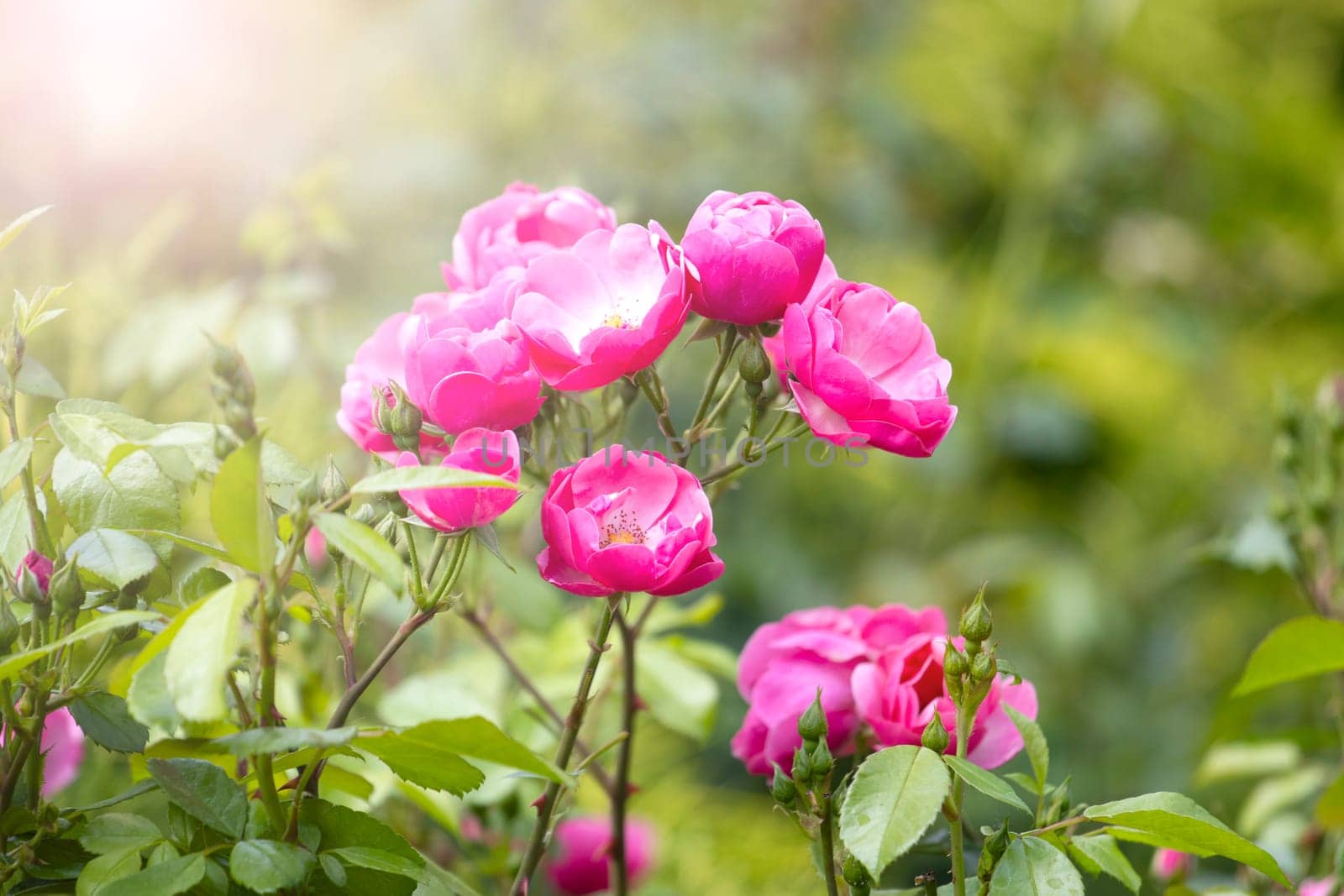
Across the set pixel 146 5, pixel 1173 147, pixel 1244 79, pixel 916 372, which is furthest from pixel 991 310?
pixel 916 372

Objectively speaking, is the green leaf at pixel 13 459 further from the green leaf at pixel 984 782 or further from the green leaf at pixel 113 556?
the green leaf at pixel 984 782

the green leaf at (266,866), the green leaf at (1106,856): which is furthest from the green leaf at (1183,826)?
the green leaf at (266,866)

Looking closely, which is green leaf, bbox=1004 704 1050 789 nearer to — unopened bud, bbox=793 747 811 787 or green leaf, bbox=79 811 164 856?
unopened bud, bbox=793 747 811 787

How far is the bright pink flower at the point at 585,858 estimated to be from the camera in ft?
2.43

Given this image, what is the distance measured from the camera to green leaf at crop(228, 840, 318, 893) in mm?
285

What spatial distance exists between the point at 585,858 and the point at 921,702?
1.35ft

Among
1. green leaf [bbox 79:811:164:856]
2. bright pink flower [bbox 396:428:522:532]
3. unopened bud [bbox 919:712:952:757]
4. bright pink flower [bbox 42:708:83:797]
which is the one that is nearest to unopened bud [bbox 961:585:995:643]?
unopened bud [bbox 919:712:952:757]

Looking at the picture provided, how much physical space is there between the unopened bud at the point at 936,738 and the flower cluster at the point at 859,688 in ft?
0.10

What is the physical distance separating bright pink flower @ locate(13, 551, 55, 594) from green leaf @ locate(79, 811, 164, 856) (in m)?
0.07

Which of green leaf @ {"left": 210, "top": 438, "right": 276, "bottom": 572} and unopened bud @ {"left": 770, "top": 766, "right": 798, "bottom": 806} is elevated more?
green leaf @ {"left": 210, "top": 438, "right": 276, "bottom": 572}

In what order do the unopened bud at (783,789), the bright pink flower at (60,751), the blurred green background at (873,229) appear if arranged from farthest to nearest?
the blurred green background at (873,229) → the bright pink flower at (60,751) → the unopened bud at (783,789)

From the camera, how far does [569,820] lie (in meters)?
0.74

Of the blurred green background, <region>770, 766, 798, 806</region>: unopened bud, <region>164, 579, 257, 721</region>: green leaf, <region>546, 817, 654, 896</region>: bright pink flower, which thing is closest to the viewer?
<region>164, 579, 257, 721</region>: green leaf

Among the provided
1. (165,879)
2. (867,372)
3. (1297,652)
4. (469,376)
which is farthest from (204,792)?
(1297,652)
